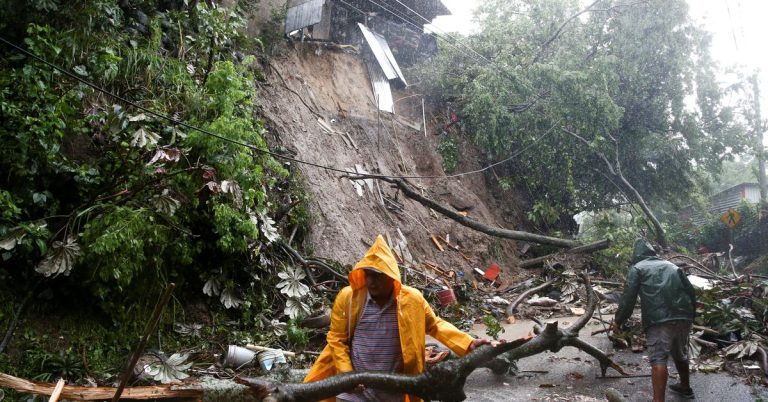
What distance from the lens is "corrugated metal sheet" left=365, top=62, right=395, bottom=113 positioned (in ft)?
47.2

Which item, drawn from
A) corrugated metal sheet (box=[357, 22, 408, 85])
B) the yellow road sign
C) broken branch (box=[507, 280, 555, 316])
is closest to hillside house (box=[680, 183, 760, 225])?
the yellow road sign

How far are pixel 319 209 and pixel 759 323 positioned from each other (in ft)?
23.0

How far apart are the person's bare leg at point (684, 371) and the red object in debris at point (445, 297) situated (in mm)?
4159

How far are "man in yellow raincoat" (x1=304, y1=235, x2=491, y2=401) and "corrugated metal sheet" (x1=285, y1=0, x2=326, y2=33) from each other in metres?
10.0

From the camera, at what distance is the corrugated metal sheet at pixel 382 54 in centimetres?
1445

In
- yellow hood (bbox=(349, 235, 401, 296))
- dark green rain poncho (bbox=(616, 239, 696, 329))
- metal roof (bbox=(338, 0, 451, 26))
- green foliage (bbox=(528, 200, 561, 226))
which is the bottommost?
green foliage (bbox=(528, 200, 561, 226))

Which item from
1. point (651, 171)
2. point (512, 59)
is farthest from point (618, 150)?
point (512, 59)

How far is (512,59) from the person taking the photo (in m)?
14.0

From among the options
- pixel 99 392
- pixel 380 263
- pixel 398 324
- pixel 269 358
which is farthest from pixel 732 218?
pixel 99 392

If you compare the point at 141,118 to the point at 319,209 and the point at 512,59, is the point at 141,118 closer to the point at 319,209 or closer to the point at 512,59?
the point at 319,209

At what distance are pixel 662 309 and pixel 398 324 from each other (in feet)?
9.92

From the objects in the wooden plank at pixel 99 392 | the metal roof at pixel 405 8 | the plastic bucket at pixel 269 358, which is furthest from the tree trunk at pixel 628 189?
the wooden plank at pixel 99 392

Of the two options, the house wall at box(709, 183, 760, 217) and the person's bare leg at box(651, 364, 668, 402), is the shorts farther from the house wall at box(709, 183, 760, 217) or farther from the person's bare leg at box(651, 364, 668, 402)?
the house wall at box(709, 183, 760, 217)

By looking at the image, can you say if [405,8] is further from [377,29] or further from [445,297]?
[445,297]
